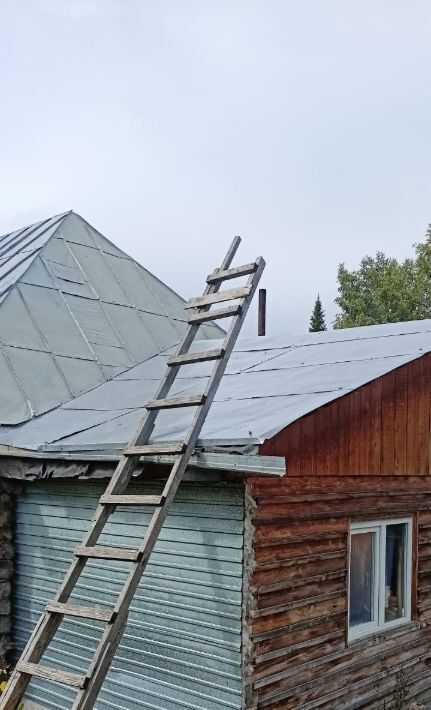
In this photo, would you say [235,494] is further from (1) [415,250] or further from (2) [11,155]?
(1) [415,250]

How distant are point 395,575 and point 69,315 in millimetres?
5876

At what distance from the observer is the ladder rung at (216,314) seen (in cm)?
625

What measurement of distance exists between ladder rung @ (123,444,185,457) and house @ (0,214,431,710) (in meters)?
0.17

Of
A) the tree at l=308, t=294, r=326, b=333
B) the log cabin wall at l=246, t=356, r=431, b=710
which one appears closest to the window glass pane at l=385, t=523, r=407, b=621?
the log cabin wall at l=246, t=356, r=431, b=710

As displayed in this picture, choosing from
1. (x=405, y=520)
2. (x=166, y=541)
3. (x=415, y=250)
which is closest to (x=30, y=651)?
(x=166, y=541)

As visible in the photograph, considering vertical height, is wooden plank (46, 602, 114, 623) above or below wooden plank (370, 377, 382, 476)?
below

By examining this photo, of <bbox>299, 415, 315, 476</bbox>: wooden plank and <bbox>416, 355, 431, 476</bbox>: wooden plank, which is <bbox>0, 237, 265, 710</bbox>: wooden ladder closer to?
<bbox>299, 415, 315, 476</bbox>: wooden plank

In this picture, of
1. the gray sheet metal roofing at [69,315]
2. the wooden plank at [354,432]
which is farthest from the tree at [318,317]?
the wooden plank at [354,432]

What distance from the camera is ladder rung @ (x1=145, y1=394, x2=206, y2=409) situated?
5.86 metres

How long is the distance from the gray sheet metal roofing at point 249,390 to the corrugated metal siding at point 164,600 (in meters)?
0.55

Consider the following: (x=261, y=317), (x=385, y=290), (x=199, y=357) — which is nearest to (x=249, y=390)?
(x=199, y=357)

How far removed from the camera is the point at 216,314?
643cm

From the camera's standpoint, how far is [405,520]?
7656 millimetres

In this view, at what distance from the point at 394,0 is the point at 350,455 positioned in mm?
4984
